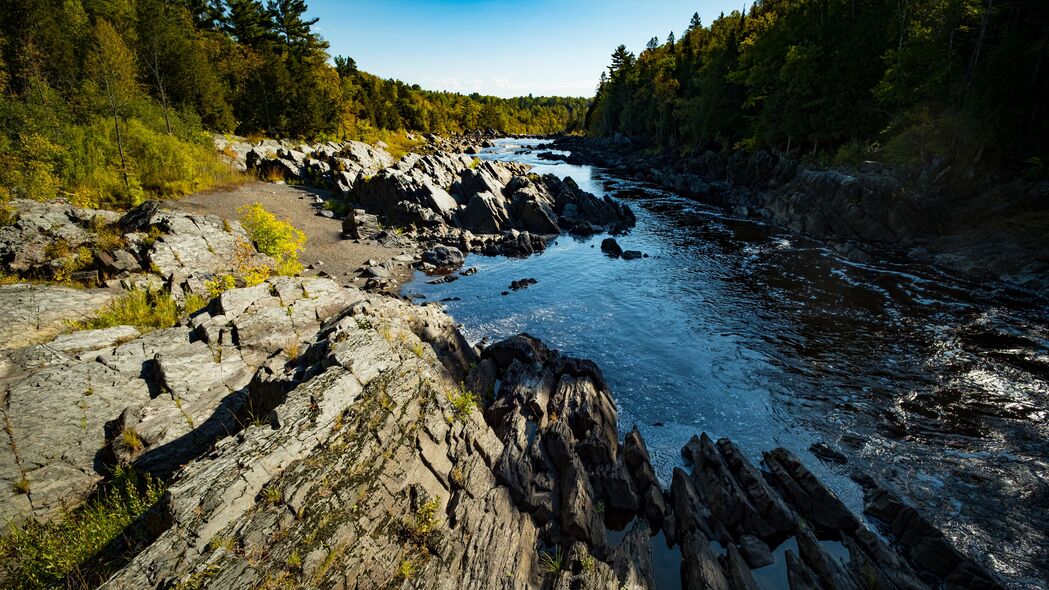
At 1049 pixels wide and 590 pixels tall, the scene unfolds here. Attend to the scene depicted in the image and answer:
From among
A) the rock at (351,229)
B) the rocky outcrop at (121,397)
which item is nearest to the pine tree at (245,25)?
the rock at (351,229)

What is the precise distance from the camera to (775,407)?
16.3 m

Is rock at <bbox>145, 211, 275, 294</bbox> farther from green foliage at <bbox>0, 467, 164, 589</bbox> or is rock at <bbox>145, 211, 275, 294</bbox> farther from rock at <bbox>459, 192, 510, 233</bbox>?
rock at <bbox>459, 192, 510, 233</bbox>

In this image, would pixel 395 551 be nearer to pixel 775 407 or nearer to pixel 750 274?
A: pixel 775 407

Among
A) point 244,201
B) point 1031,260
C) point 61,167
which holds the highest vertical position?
point 61,167

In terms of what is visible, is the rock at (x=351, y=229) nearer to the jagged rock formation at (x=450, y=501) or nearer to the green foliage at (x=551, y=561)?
the jagged rock formation at (x=450, y=501)

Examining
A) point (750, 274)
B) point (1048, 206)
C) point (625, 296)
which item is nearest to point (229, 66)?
point (625, 296)

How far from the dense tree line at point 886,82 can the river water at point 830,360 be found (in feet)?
39.6

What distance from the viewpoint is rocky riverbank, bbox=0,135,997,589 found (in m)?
6.67

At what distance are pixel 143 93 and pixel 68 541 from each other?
4901 cm

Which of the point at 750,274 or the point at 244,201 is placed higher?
the point at 244,201

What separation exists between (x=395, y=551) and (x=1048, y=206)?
44.1 metres

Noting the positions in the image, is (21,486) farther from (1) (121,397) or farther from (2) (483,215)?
(2) (483,215)

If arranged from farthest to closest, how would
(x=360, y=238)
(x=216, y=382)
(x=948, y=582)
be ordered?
(x=360, y=238)
(x=216, y=382)
(x=948, y=582)

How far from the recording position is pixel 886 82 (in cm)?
3884
